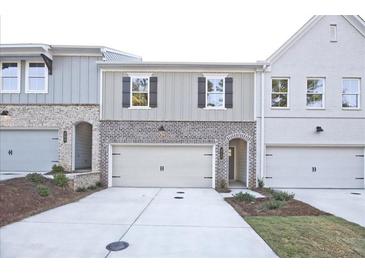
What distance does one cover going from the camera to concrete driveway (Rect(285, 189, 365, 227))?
6.25 metres

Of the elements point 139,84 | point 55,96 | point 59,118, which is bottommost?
point 59,118

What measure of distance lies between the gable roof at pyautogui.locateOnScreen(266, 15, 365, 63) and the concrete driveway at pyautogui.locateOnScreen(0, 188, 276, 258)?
701cm

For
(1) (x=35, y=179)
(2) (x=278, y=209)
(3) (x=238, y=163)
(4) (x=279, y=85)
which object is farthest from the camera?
(3) (x=238, y=163)

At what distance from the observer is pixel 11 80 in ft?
34.8

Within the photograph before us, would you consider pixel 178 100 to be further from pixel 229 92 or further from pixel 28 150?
pixel 28 150

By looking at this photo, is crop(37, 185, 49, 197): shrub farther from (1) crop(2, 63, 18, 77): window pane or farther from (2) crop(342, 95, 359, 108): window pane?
(2) crop(342, 95, 359, 108): window pane

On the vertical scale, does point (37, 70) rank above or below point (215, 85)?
above

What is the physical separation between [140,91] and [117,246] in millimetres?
7672

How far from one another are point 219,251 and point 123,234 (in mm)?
1875

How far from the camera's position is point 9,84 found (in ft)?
34.9

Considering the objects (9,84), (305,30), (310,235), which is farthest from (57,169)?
(305,30)

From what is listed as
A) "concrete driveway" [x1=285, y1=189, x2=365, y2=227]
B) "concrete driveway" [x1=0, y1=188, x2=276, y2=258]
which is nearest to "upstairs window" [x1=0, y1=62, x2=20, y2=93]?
"concrete driveway" [x1=0, y1=188, x2=276, y2=258]

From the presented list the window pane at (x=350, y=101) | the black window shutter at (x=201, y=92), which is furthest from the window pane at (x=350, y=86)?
the black window shutter at (x=201, y=92)

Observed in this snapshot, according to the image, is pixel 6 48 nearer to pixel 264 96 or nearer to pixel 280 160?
pixel 264 96
